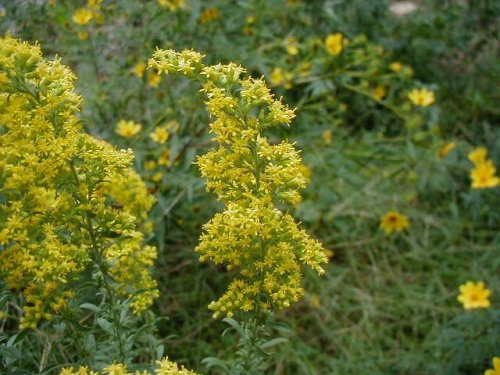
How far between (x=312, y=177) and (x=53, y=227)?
2.09 meters

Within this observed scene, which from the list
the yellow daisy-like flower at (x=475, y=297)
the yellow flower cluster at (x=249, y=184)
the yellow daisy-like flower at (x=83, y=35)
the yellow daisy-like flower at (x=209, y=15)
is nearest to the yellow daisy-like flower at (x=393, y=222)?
the yellow daisy-like flower at (x=475, y=297)

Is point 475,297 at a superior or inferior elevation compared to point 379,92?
inferior

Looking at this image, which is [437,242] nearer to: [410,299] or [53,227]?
[410,299]

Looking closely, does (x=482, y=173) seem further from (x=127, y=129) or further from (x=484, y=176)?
(x=127, y=129)

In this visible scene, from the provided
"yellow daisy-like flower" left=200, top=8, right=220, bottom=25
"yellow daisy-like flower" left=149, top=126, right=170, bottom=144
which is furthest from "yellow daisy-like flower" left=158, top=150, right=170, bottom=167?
"yellow daisy-like flower" left=200, top=8, right=220, bottom=25

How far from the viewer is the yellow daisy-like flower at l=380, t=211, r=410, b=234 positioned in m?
3.15

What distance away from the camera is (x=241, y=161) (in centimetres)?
139

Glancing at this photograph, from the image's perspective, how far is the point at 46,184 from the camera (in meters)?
1.38

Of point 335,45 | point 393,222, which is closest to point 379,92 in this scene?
point 335,45

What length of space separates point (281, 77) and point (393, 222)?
896mm

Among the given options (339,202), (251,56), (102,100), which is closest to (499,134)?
(339,202)

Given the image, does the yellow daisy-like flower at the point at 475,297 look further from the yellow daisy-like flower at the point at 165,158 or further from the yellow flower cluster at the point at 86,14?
the yellow flower cluster at the point at 86,14

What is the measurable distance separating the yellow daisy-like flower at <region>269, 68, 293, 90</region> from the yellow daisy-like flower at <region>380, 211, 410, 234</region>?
2.65ft

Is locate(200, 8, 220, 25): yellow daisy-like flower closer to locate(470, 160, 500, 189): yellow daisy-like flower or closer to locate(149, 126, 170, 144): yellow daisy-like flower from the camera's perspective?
locate(149, 126, 170, 144): yellow daisy-like flower
